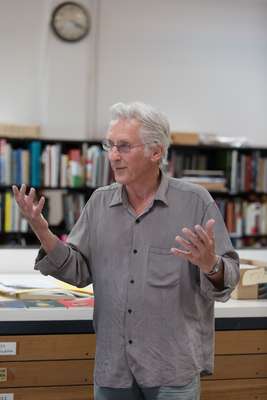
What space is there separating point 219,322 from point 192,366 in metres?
0.61

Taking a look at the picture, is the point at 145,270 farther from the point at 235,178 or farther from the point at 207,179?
the point at 235,178

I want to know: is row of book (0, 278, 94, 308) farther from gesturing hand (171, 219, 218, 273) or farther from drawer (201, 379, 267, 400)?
gesturing hand (171, 219, 218, 273)

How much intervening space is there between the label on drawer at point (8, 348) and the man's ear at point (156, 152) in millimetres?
852

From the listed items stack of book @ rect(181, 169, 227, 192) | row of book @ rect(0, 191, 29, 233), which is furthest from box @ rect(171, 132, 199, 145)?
row of book @ rect(0, 191, 29, 233)

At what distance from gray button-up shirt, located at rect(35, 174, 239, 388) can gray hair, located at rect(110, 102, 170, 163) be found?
136 mm

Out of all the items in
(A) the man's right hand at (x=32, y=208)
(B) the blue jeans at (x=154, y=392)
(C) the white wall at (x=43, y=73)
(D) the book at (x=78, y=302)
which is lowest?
(B) the blue jeans at (x=154, y=392)

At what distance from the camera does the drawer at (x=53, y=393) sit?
89.4 inches

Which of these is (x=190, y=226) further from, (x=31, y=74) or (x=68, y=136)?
(x=31, y=74)

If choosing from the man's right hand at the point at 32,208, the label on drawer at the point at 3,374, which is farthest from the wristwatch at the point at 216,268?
the label on drawer at the point at 3,374

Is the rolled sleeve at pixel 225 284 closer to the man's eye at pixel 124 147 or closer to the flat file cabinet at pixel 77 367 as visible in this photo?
the man's eye at pixel 124 147

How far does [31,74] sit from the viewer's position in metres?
6.25

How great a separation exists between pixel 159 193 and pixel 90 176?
4.13 m

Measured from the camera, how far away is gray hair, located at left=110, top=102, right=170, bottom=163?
186 centimetres

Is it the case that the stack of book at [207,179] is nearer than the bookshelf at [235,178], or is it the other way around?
the stack of book at [207,179]
